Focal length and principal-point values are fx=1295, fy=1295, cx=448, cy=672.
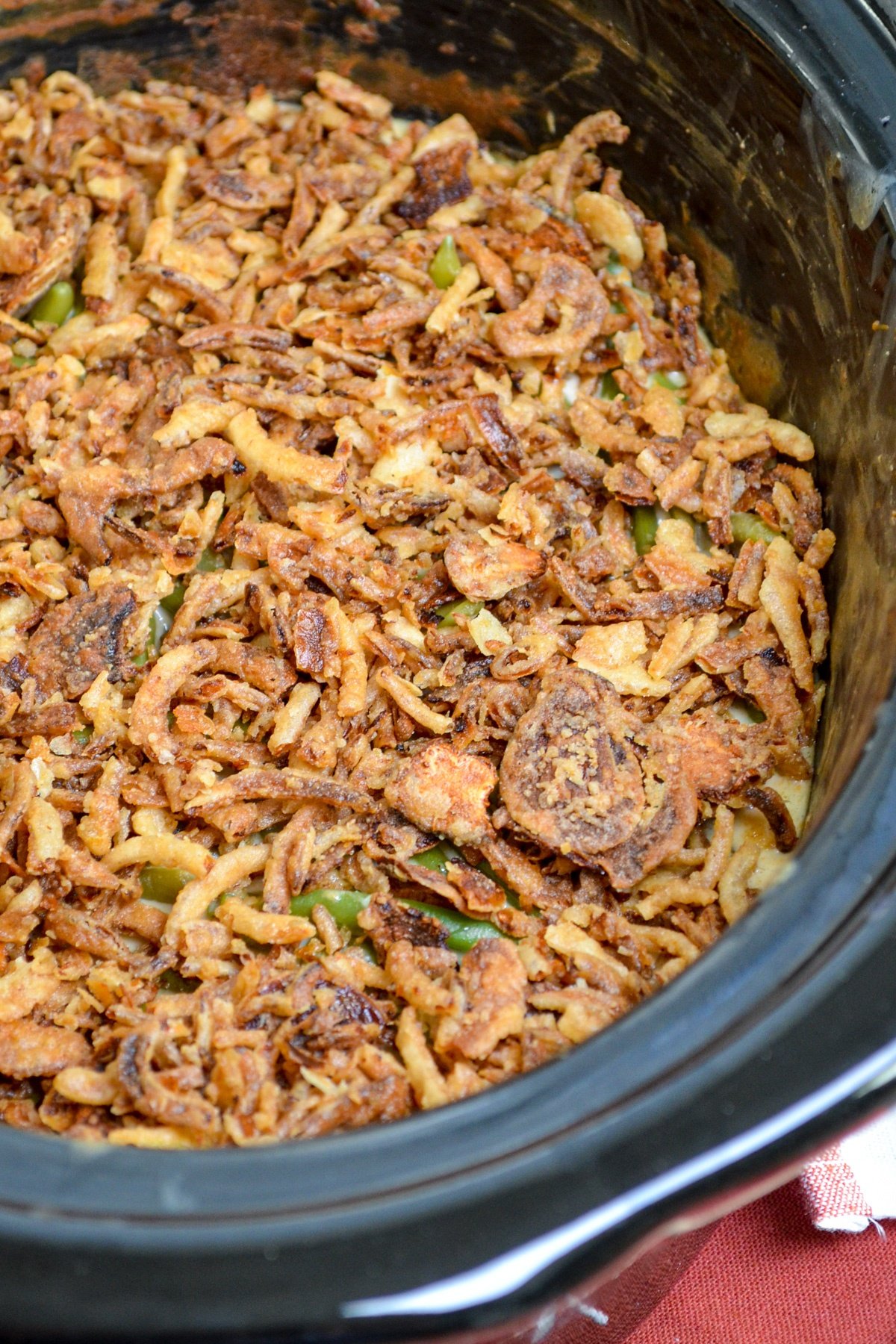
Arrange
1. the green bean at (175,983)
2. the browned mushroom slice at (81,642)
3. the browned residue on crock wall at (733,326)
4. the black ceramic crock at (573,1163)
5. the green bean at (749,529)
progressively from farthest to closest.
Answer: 1. the browned residue on crock wall at (733,326)
2. the green bean at (749,529)
3. the browned mushroom slice at (81,642)
4. the green bean at (175,983)
5. the black ceramic crock at (573,1163)

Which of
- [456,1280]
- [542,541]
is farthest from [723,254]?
[456,1280]

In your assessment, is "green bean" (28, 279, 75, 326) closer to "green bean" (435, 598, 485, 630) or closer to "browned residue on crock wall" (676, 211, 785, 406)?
"green bean" (435, 598, 485, 630)

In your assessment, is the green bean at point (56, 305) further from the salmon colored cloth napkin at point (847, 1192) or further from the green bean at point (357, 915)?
the salmon colored cloth napkin at point (847, 1192)

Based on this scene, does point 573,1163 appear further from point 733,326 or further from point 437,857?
point 733,326

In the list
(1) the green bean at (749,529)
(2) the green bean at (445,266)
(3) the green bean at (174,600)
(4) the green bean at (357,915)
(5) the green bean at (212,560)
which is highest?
(1) the green bean at (749,529)

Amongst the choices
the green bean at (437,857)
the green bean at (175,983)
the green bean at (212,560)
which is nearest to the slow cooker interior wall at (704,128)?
the green bean at (437,857)

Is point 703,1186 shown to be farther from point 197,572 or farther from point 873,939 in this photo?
point 197,572
